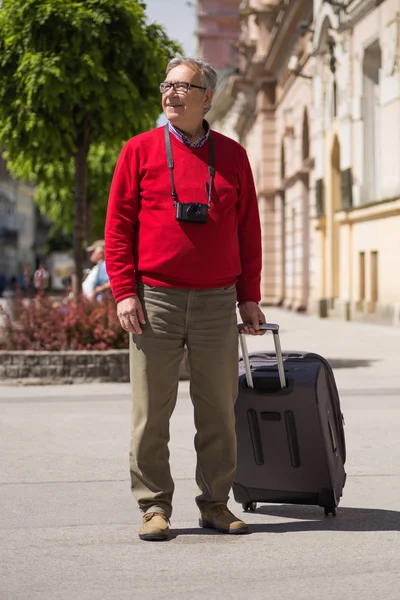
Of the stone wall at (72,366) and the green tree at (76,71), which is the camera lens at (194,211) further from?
the green tree at (76,71)

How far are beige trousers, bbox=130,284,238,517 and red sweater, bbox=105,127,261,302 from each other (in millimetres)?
88

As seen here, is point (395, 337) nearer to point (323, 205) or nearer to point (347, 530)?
point (323, 205)

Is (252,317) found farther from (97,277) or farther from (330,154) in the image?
(330,154)

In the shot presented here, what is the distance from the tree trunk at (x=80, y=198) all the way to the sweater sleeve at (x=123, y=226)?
36.3ft

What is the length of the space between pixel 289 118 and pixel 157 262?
3496cm

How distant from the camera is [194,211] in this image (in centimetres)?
532

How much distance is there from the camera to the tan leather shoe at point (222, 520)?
5.56m

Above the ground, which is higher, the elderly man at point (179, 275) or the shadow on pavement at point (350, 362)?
the elderly man at point (179, 275)

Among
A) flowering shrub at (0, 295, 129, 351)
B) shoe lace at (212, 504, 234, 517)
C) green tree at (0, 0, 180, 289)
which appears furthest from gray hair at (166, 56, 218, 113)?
green tree at (0, 0, 180, 289)

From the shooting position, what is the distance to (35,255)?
132 m

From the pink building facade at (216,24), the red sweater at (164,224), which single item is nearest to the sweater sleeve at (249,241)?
the red sweater at (164,224)

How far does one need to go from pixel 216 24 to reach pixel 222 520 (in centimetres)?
9214

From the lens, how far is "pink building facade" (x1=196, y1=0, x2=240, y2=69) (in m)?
94.8

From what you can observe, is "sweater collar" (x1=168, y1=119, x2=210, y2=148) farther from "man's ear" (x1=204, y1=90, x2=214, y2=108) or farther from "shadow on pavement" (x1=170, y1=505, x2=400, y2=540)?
"shadow on pavement" (x1=170, y1=505, x2=400, y2=540)
